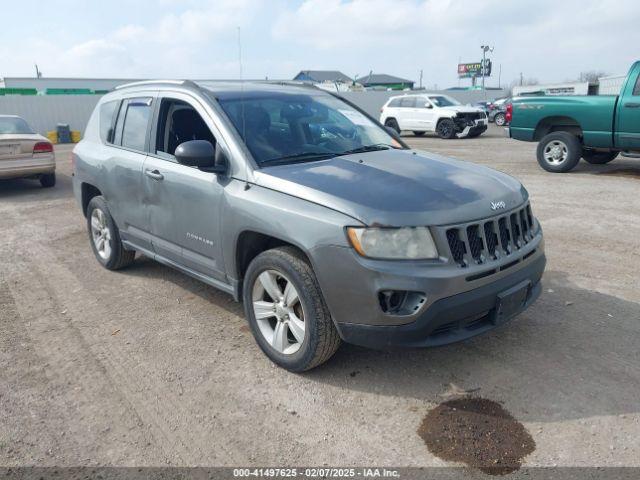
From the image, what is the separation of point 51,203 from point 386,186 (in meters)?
8.16

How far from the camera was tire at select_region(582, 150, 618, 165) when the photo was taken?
11.6 meters

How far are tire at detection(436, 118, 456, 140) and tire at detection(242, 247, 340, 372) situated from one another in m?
18.5

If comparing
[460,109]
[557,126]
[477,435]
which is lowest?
[477,435]

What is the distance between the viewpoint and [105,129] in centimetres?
538

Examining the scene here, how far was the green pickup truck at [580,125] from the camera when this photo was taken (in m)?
9.79

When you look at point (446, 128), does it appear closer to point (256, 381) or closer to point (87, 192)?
point (87, 192)

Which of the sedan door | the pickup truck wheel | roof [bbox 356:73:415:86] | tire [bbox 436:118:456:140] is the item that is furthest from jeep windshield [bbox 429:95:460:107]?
roof [bbox 356:73:415:86]

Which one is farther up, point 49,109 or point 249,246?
point 49,109

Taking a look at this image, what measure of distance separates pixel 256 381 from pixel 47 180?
9.47 metres

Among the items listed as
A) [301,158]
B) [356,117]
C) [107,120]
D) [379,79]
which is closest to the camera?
[301,158]

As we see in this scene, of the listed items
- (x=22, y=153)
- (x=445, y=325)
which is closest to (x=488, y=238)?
(x=445, y=325)

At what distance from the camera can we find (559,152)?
11.1 metres

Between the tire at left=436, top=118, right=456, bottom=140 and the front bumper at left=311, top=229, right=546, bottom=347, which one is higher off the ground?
the tire at left=436, top=118, right=456, bottom=140

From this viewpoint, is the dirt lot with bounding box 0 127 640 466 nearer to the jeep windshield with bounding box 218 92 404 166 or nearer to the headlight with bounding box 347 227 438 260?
the headlight with bounding box 347 227 438 260
